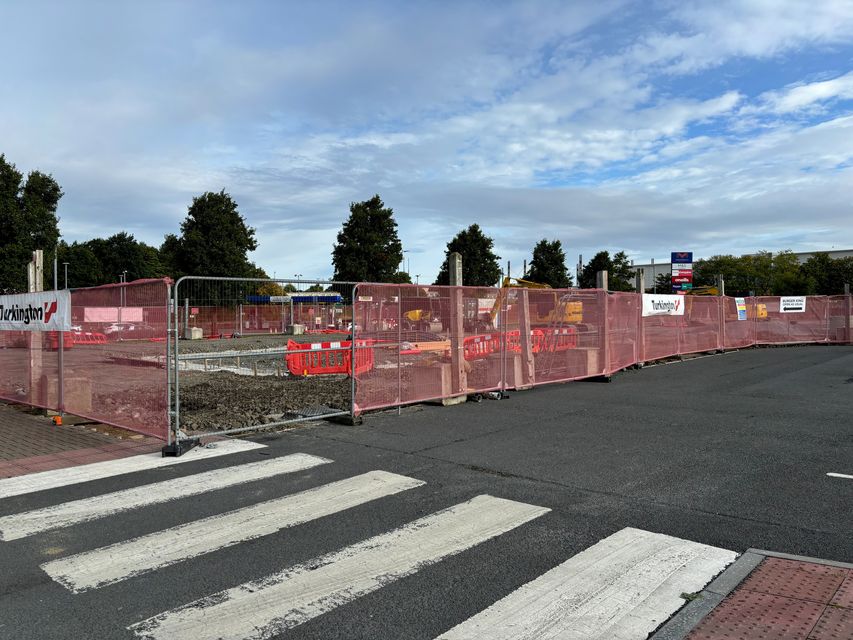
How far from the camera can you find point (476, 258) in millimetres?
60375

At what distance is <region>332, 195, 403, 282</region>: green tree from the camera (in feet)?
168

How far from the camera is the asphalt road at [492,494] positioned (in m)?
3.78

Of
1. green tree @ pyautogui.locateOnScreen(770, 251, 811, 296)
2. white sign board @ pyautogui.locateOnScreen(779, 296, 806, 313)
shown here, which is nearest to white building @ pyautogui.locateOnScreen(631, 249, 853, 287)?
green tree @ pyautogui.locateOnScreen(770, 251, 811, 296)

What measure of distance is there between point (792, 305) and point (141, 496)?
2898 cm

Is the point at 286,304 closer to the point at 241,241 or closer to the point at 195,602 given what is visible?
the point at 195,602

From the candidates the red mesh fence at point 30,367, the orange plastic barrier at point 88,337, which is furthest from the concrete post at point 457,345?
the red mesh fence at point 30,367

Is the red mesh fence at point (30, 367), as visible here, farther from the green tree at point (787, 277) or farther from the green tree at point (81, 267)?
the green tree at point (81, 267)

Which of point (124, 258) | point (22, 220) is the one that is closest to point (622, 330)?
point (22, 220)

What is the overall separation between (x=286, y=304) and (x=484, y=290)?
25.5ft

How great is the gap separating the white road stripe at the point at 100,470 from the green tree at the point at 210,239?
39.7 metres

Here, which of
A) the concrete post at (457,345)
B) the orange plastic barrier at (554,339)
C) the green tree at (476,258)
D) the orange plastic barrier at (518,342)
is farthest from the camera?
the green tree at (476,258)

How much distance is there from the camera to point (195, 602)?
380 cm

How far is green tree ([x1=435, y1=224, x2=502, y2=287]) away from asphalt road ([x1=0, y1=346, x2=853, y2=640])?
49.3 metres

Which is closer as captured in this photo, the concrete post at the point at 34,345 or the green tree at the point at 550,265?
the concrete post at the point at 34,345
